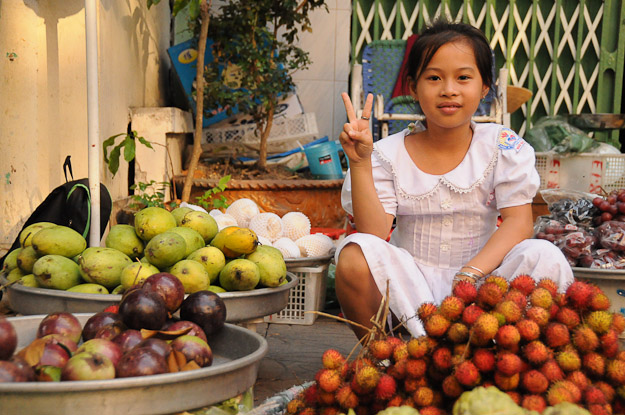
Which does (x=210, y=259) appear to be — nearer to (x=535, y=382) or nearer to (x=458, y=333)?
(x=458, y=333)

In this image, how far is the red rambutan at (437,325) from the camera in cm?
128

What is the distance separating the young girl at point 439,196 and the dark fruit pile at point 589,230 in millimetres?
509

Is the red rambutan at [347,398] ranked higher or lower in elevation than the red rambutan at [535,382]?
lower

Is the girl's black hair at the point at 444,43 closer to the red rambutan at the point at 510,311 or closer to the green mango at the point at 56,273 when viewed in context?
the red rambutan at the point at 510,311

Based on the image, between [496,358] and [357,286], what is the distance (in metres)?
0.84

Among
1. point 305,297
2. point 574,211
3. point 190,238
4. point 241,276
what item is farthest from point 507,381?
point 574,211

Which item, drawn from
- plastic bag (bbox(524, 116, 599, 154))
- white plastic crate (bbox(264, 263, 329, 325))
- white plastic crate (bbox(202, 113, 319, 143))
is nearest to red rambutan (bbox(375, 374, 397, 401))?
white plastic crate (bbox(264, 263, 329, 325))

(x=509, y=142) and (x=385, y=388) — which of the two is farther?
(x=509, y=142)

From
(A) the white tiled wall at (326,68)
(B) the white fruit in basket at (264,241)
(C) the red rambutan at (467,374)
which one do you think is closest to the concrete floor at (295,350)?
(B) the white fruit in basket at (264,241)

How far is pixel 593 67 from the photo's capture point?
18.4 ft

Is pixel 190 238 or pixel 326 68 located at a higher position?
pixel 326 68

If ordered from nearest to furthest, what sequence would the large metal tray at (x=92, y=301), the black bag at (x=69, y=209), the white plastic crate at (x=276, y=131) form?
1. the large metal tray at (x=92, y=301)
2. the black bag at (x=69, y=209)
3. the white plastic crate at (x=276, y=131)

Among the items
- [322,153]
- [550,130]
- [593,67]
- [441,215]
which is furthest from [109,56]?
[593,67]

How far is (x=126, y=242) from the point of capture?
1.89 metres
